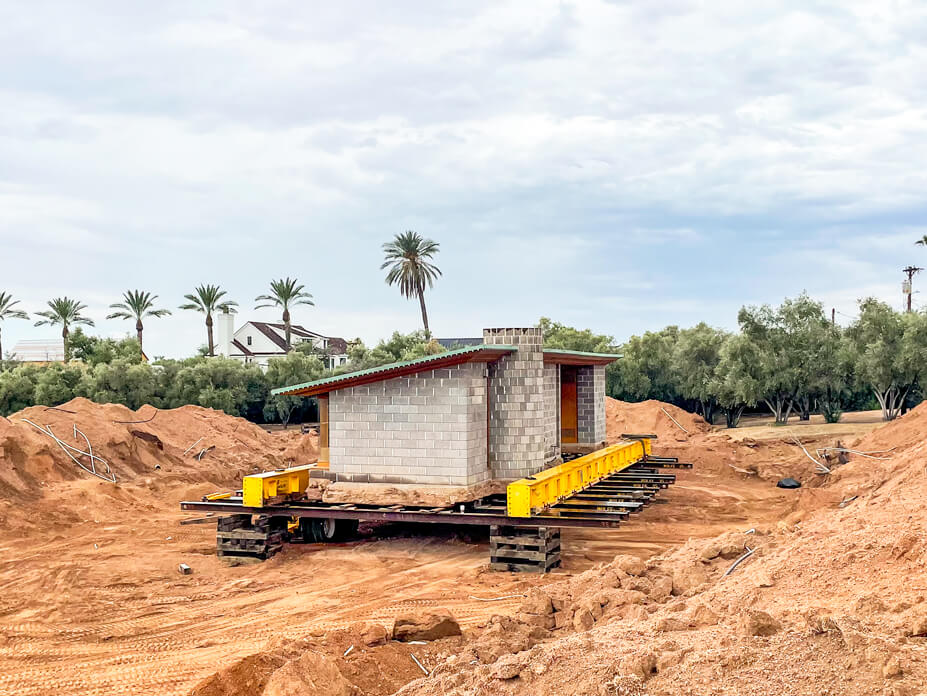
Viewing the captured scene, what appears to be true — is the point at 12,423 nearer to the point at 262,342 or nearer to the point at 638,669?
the point at 638,669

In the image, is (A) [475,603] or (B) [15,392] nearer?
(A) [475,603]

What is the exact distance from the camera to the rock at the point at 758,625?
6043mm

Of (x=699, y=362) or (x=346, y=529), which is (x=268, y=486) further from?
(x=699, y=362)

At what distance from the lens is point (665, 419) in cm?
3691

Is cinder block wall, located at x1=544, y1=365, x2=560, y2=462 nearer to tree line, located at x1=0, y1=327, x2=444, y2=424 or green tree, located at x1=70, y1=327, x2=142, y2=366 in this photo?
tree line, located at x1=0, y1=327, x2=444, y2=424

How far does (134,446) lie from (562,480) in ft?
58.5

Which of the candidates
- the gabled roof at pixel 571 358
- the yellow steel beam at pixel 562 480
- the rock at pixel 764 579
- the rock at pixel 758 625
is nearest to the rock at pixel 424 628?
the rock at pixel 764 579

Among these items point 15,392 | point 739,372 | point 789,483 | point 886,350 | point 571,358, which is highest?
point 886,350

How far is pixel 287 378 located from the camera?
47.2m

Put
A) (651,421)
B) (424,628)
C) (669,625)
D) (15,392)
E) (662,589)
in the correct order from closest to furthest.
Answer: (669,625) → (424,628) → (662,589) → (651,421) → (15,392)

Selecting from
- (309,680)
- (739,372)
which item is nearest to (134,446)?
(309,680)

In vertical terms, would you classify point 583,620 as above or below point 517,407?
below

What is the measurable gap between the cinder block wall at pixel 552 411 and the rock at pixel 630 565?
574 centimetres

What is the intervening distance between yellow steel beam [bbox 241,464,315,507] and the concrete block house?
2.19 feet
